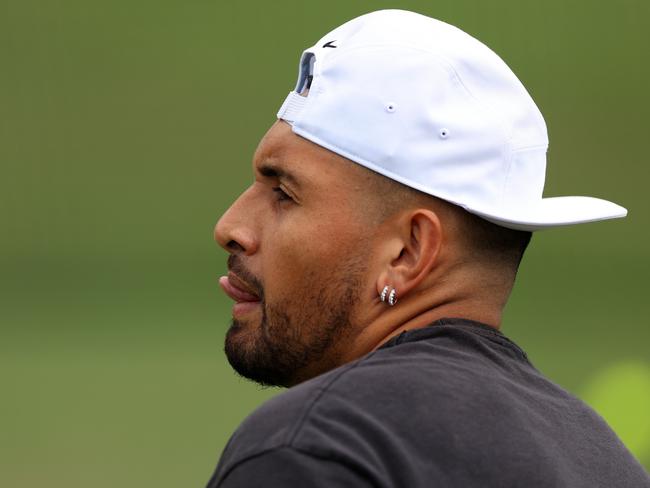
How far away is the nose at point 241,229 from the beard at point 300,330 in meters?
0.03

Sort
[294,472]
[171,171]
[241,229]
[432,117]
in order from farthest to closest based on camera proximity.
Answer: [171,171], [241,229], [432,117], [294,472]

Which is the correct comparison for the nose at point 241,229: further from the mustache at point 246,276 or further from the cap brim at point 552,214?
the cap brim at point 552,214

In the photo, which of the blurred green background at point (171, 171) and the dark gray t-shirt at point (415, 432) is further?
the blurred green background at point (171, 171)

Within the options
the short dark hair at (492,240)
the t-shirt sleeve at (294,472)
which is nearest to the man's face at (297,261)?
the short dark hair at (492,240)

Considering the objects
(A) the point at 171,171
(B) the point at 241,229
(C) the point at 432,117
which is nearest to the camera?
(C) the point at 432,117

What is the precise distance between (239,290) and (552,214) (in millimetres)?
440

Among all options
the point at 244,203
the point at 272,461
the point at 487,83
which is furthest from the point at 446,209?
the point at 272,461

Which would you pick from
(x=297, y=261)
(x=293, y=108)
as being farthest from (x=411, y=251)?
(x=293, y=108)

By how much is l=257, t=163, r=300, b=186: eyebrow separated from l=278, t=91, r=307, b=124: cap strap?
0.22 feet

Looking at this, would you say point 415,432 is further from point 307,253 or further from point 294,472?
point 307,253

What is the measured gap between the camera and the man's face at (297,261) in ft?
4.92

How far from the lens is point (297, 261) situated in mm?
1514

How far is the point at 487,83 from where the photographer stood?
151 cm

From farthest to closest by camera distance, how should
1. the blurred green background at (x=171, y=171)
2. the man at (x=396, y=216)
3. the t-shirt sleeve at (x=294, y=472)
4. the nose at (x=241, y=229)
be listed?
the blurred green background at (x=171, y=171) < the nose at (x=241, y=229) < the man at (x=396, y=216) < the t-shirt sleeve at (x=294, y=472)
